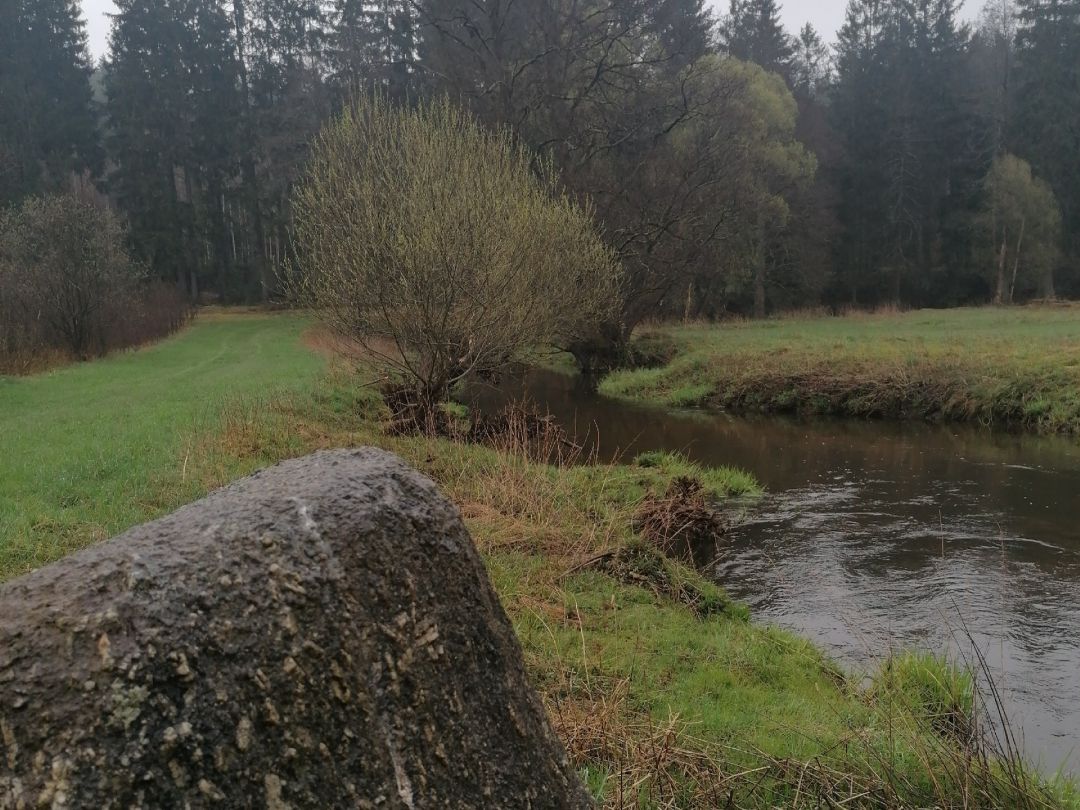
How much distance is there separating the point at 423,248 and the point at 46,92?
155ft

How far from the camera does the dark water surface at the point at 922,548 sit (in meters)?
7.21

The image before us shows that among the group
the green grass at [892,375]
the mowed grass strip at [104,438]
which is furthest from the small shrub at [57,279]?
the green grass at [892,375]

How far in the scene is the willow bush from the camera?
1502 cm

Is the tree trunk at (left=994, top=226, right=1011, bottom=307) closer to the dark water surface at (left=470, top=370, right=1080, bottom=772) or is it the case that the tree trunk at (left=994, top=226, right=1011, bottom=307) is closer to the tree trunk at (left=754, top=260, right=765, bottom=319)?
the tree trunk at (left=754, top=260, right=765, bottom=319)

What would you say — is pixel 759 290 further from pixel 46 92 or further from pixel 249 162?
pixel 46 92

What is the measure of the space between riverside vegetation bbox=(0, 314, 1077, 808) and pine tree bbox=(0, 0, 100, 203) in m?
40.4

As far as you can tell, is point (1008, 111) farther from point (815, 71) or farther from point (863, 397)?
point (863, 397)

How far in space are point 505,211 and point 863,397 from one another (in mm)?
10314

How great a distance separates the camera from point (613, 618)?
24.2 ft

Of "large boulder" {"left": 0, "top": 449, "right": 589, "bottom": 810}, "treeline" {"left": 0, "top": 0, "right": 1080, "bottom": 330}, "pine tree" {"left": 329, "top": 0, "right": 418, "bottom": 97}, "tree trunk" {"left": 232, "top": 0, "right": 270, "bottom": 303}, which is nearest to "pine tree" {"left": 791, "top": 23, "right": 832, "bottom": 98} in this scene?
"treeline" {"left": 0, "top": 0, "right": 1080, "bottom": 330}

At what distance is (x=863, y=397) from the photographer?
20.9m

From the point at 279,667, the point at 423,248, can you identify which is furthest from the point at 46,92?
the point at 279,667

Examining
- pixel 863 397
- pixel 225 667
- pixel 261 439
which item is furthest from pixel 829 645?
pixel 863 397

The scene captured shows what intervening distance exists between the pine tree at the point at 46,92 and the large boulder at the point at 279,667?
52.7m
